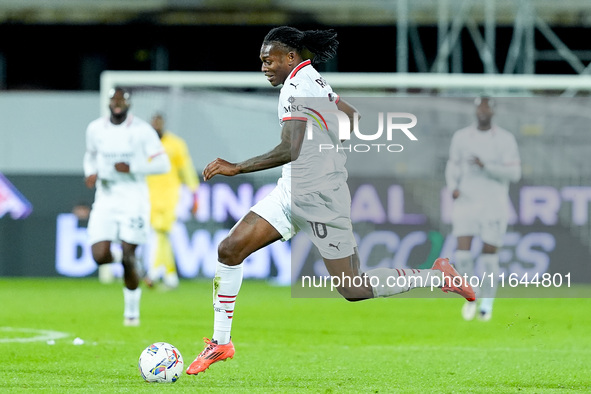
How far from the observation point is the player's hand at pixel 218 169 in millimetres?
7348

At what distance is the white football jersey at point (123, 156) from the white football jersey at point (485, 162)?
10.1ft

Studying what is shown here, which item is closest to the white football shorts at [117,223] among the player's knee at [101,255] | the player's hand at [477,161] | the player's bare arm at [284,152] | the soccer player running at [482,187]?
the player's knee at [101,255]

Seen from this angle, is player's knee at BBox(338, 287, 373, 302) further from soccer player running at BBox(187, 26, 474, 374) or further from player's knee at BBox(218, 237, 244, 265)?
player's knee at BBox(218, 237, 244, 265)

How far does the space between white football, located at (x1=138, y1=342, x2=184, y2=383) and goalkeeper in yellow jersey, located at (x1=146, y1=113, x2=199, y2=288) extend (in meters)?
9.74

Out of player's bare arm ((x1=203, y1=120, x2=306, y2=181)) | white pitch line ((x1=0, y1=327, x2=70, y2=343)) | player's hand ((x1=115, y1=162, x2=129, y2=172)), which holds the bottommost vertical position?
white pitch line ((x1=0, y1=327, x2=70, y2=343))

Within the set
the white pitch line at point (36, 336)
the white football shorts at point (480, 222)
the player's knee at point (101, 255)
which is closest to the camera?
the white pitch line at point (36, 336)

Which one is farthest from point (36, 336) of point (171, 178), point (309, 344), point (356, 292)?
point (171, 178)

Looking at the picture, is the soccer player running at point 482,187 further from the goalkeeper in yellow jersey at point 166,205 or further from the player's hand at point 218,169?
the player's hand at point 218,169

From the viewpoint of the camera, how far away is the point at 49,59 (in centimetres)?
2656

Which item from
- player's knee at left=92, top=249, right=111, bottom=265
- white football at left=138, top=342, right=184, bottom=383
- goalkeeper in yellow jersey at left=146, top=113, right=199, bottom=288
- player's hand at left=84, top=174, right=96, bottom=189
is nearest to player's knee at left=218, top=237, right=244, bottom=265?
white football at left=138, top=342, right=184, bottom=383

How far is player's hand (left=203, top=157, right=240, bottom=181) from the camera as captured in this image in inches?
289

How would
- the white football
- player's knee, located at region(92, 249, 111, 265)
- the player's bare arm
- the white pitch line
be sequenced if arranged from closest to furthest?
1. the player's bare arm
2. the white football
3. the white pitch line
4. player's knee, located at region(92, 249, 111, 265)

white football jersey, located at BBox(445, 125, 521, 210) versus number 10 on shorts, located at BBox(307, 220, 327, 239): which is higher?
white football jersey, located at BBox(445, 125, 521, 210)

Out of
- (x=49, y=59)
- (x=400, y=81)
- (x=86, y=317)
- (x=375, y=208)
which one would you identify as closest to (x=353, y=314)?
(x=86, y=317)
